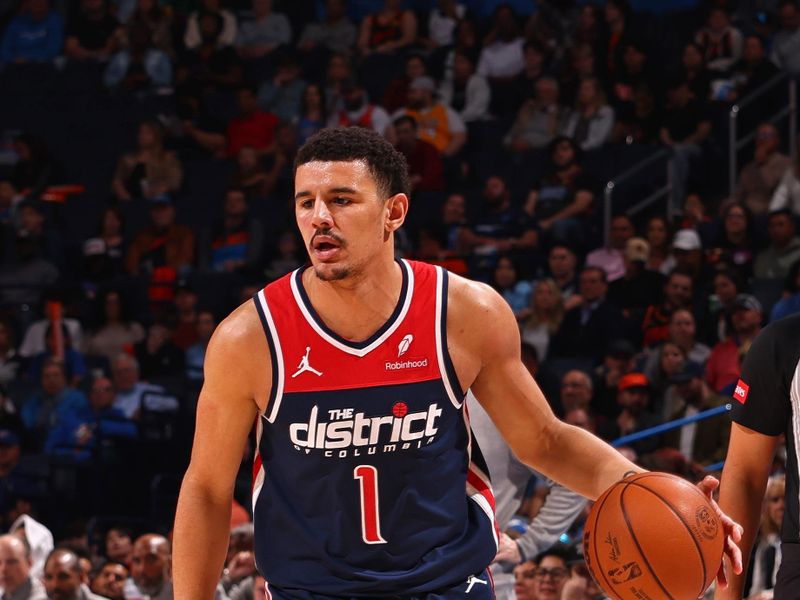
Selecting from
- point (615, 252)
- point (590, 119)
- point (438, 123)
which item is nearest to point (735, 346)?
point (615, 252)

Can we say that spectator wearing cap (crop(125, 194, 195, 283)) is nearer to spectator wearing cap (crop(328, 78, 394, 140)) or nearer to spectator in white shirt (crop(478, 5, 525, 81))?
spectator wearing cap (crop(328, 78, 394, 140))

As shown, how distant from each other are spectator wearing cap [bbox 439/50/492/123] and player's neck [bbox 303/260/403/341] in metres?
10.4

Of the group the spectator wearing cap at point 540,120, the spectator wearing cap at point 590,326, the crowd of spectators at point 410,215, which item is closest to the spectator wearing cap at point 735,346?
the crowd of spectators at point 410,215

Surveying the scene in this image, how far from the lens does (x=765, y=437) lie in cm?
401

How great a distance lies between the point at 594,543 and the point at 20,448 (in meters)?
8.79

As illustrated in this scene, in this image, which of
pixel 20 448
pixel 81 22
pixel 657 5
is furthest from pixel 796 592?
pixel 81 22

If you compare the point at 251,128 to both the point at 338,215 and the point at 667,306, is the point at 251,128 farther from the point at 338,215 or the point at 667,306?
the point at 338,215

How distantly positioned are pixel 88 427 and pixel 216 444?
836 cm

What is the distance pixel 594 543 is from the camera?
144 inches

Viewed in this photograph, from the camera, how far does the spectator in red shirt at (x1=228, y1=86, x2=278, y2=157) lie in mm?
14258

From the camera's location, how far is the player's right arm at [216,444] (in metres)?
3.55

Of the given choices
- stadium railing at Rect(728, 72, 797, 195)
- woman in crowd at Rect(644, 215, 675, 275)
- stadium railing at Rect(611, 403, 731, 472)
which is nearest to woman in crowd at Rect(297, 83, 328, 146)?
woman in crowd at Rect(644, 215, 675, 275)

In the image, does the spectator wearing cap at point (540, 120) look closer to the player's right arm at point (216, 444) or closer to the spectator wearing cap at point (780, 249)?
the spectator wearing cap at point (780, 249)

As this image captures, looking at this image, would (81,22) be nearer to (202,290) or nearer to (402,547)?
(202,290)
